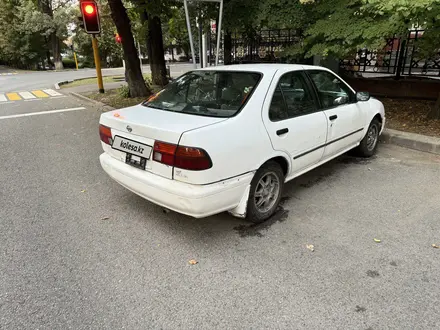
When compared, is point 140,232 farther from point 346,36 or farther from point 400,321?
point 346,36

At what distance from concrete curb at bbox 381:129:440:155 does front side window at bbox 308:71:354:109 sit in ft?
6.20

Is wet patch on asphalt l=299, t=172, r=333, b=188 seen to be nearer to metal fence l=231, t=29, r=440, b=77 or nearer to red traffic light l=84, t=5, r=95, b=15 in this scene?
metal fence l=231, t=29, r=440, b=77

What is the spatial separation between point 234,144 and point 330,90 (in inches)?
81.0

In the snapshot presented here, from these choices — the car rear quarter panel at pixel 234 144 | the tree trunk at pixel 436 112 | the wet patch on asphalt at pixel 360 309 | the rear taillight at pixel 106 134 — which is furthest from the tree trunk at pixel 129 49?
the wet patch on asphalt at pixel 360 309

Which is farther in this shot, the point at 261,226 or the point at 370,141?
the point at 370,141

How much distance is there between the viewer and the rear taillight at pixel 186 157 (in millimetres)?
2660

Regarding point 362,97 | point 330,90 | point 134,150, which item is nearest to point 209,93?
point 134,150

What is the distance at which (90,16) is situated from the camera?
9898 mm

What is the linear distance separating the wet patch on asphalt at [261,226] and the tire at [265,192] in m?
0.05

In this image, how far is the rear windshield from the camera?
323 centimetres

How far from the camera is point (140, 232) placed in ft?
10.7

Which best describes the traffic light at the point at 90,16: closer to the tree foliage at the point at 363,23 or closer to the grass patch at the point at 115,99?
the grass patch at the point at 115,99

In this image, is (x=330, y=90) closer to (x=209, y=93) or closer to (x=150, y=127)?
(x=209, y=93)

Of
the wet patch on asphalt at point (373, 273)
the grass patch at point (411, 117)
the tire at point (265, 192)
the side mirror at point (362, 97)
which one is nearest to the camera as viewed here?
the wet patch on asphalt at point (373, 273)
